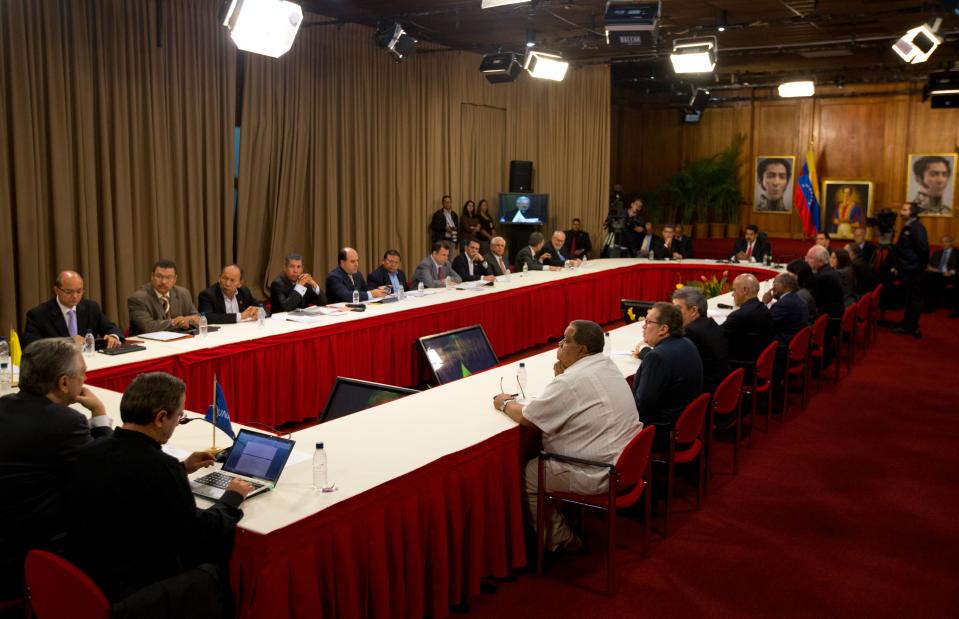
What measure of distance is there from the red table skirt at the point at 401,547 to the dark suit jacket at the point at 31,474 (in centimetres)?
72

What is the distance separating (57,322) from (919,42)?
339 inches

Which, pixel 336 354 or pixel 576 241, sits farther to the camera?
pixel 576 241

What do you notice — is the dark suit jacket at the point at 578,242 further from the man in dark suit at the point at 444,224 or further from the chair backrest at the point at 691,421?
the chair backrest at the point at 691,421

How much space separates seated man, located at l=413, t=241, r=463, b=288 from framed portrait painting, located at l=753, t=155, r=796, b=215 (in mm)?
9743

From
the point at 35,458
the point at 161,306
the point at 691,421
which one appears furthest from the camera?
the point at 161,306

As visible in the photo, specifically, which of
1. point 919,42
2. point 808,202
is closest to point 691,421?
point 919,42

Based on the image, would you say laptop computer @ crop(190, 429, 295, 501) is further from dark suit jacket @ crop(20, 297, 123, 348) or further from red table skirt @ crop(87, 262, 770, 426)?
dark suit jacket @ crop(20, 297, 123, 348)

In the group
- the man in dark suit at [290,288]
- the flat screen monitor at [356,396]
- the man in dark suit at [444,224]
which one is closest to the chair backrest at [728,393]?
the flat screen monitor at [356,396]

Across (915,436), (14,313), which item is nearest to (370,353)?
(14,313)

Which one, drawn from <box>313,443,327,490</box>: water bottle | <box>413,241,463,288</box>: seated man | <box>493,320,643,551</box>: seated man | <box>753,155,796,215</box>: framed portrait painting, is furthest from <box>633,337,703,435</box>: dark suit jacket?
<box>753,155,796,215</box>: framed portrait painting

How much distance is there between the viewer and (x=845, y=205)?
15.1 meters

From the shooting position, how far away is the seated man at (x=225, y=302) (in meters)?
5.98

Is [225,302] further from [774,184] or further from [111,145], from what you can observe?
[774,184]

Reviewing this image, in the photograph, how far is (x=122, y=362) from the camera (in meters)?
4.64
